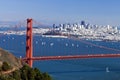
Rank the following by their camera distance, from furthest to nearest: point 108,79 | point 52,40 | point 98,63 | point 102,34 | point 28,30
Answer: point 102,34
point 52,40
point 98,63
point 28,30
point 108,79

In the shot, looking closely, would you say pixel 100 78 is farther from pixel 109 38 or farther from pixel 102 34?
pixel 102 34

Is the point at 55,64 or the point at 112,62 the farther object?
the point at 112,62

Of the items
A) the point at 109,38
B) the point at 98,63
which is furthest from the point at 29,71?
the point at 109,38

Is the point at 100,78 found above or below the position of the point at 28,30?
below

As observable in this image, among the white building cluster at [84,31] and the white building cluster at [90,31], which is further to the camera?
the white building cluster at [90,31]

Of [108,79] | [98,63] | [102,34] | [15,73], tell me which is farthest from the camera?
[102,34]

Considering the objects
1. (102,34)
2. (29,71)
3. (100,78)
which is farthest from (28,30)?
(102,34)

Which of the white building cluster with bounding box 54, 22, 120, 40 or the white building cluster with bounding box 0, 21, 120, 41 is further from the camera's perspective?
the white building cluster with bounding box 54, 22, 120, 40

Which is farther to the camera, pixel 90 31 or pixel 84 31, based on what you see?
pixel 90 31

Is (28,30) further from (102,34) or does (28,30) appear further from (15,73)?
(102,34)

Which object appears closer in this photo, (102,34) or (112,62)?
(112,62)
